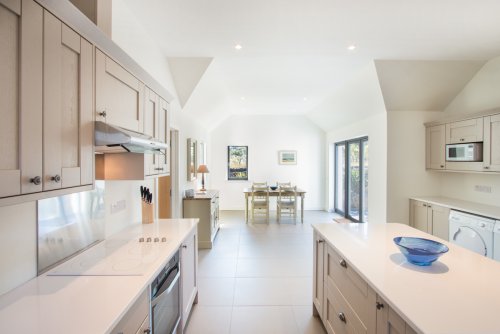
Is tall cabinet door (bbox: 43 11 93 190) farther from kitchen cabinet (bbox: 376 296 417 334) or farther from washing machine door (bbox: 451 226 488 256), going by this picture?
washing machine door (bbox: 451 226 488 256)

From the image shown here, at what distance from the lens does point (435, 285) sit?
47.6 inches

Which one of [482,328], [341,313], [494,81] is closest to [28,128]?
[482,328]

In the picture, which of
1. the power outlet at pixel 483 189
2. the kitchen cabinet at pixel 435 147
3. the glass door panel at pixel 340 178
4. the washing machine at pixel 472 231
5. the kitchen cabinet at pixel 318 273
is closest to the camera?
the kitchen cabinet at pixel 318 273

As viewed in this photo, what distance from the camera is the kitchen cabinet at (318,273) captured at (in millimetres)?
2102

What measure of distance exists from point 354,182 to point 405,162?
1.82 metres

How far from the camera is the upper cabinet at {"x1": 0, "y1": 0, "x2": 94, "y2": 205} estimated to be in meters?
0.85

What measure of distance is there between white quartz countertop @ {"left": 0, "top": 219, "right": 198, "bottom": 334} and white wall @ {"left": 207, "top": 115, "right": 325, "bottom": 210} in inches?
222

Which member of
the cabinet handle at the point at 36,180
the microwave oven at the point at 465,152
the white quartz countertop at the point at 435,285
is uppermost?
the microwave oven at the point at 465,152

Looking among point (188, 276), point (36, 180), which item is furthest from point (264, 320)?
point (36, 180)

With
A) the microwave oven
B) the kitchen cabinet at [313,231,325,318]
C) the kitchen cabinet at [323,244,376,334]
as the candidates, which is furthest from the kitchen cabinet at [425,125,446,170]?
the kitchen cabinet at [323,244,376,334]

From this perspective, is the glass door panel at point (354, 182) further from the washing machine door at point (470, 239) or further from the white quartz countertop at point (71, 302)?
the white quartz countertop at point (71, 302)

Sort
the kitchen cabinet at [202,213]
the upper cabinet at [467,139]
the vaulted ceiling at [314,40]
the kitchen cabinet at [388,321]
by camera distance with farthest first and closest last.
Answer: the kitchen cabinet at [202,213]
the upper cabinet at [467,139]
the vaulted ceiling at [314,40]
the kitchen cabinet at [388,321]

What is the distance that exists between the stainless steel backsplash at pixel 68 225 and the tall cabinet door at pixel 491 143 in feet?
14.3

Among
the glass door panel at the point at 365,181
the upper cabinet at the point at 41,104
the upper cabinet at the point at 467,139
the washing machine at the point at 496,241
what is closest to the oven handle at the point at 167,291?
the upper cabinet at the point at 41,104
